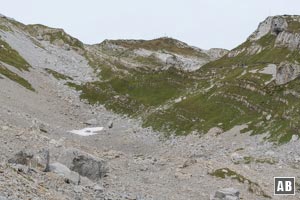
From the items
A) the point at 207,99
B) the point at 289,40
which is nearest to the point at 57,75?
the point at 207,99

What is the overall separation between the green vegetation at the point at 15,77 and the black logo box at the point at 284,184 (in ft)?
202

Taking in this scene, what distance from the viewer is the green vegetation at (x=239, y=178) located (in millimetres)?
35122

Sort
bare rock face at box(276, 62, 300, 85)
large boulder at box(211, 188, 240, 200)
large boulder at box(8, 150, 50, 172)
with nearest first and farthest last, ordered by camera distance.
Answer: large boulder at box(8, 150, 50, 172)
large boulder at box(211, 188, 240, 200)
bare rock face at box(276, 62, 300, 85)

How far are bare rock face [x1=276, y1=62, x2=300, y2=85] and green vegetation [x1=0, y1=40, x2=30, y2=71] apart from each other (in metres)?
62.3

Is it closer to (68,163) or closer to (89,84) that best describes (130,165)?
(68,163)

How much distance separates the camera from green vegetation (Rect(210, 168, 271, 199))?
35122 mm

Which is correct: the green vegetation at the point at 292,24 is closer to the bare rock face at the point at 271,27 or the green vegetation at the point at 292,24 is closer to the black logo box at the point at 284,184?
the bare rock face at the point at 271,27

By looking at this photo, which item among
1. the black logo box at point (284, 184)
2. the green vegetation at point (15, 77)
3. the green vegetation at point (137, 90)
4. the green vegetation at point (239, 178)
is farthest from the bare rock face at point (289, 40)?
the green vegetation at point (239, 178)

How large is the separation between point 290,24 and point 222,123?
7648 cm

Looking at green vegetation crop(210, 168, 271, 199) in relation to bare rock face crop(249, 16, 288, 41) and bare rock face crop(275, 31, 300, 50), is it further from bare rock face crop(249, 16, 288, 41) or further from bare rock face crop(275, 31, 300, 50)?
bare rock face crop(249, 16, 288, 41)

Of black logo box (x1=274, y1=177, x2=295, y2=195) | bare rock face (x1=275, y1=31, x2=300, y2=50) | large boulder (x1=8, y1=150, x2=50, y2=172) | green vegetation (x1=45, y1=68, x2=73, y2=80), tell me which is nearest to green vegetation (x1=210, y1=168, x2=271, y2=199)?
black logo box (x1=274, y1=177, x2=295, y2=195)

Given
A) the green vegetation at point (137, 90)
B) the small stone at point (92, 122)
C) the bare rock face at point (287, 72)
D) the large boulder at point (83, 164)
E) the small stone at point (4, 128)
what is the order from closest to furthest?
1. the large boulder at point (83, 164)
2. the small stone at point (4, 128)
3. the bare rock face at point (287, 72)
4. the small stone at point (92, 122)
5. the green vegetation at point (137, 90)

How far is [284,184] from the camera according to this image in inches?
1567

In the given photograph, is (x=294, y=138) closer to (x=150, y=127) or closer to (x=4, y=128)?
(x=150, y=127)
